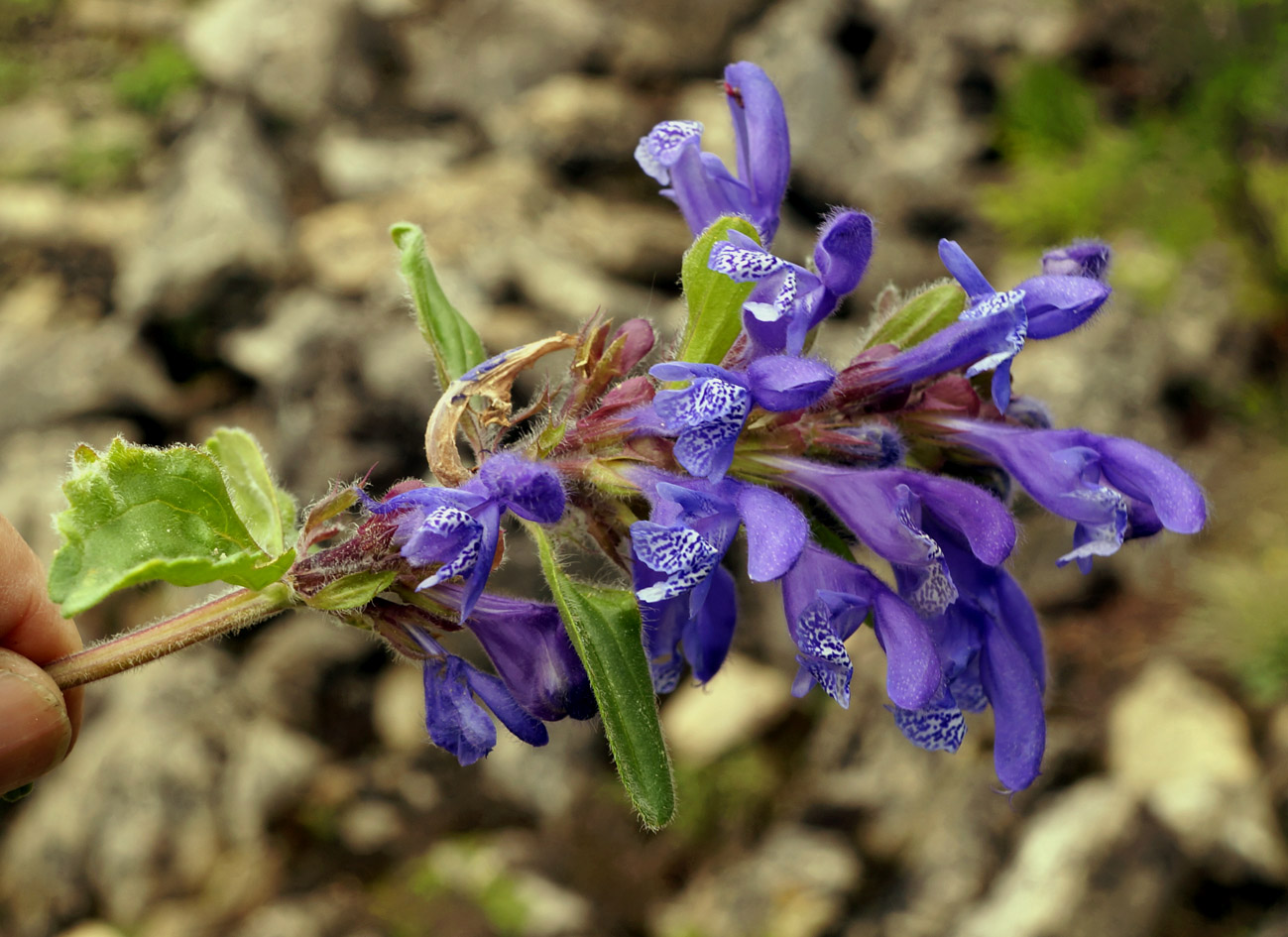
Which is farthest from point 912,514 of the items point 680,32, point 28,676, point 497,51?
point 680,32

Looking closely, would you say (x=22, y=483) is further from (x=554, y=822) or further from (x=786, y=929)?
(x=786, y=929)

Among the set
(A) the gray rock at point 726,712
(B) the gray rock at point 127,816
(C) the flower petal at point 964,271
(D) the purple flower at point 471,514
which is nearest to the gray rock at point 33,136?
(B) the gray rock at point 127,816

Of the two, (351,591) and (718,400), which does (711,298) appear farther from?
(351,591)

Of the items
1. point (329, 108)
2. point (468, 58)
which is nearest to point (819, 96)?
point (468, 58)

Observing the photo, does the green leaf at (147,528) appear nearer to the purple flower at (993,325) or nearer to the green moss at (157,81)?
the purple flower at (993,325)

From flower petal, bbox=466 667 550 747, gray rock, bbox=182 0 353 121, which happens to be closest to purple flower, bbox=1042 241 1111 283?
flower petal, bbox=466 667 550 747

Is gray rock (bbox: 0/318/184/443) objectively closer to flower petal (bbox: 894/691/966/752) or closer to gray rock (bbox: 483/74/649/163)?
gray rock (bbox: 483/74/649/163)
